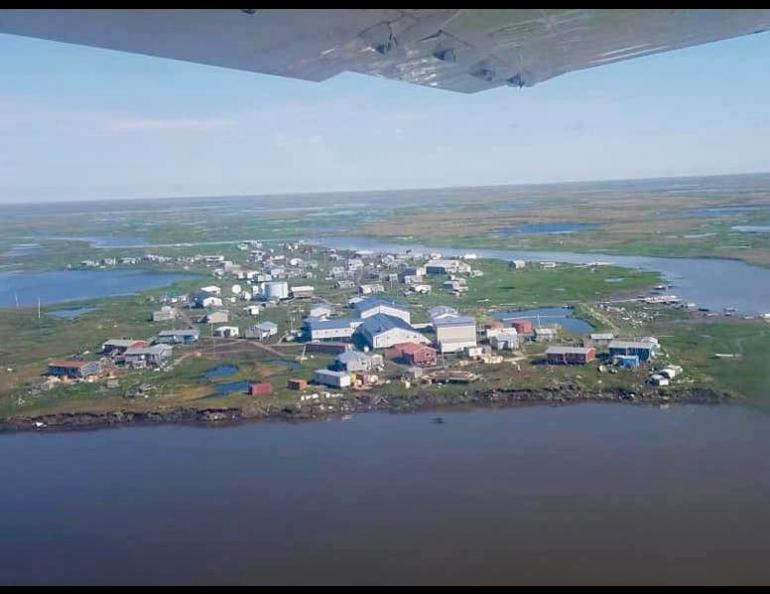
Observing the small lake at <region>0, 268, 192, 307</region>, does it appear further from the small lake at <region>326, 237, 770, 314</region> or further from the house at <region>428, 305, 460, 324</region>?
the house at <region>428, 305, 460, 324</region>

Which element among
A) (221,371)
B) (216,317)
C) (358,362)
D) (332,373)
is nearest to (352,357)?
(358,362)

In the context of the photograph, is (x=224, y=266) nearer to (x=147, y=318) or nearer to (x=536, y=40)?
(x=147, y=318)

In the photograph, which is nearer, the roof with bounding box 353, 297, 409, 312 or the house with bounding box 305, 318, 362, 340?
the house with bounding box 305, 318, 362, 340

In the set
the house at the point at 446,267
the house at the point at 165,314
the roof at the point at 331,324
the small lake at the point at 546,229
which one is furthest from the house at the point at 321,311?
the small lake at the point at 546,229

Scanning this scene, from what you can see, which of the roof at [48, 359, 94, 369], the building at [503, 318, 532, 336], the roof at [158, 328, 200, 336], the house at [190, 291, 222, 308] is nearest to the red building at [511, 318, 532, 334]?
the building at [503, 318, 532, 336]

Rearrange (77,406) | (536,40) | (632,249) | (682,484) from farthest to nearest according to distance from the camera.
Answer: (632,249) → (77,406) → (682,484) → (536,40)

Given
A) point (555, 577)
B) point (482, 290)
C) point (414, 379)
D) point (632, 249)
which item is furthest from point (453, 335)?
point (632, 249)

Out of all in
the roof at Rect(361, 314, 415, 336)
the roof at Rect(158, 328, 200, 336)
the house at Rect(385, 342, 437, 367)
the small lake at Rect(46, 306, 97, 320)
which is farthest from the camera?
the small lake at Rect(46, 306, 97, 320)

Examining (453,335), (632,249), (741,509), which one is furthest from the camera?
(632,249)
